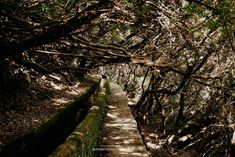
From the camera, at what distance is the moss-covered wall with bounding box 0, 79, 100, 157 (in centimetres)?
864

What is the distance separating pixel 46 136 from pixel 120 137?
84.2 inches

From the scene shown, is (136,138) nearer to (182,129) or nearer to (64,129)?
(64,129)

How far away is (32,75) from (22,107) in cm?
387

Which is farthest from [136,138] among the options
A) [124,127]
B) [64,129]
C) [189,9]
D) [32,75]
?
[32,75]

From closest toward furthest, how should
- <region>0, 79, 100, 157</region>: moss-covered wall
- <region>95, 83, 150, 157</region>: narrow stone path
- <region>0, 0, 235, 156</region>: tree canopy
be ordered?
<region>0, 0, 235, 156</region>: tree canopy → <region>0, 79, 100, 157</region>: moss-covered wall → <region>95, 83, 150, 157</region>: narrow stone path

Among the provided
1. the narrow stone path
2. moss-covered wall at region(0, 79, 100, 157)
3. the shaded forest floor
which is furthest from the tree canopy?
the narrow stone path

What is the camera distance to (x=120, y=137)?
454 inches

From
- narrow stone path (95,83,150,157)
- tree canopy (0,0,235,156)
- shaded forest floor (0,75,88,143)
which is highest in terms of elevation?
tree canopy (0,0,235,156)

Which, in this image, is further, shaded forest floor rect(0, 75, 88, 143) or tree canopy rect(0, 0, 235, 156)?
shaded forest floor rect(0, 75, 88, 143)

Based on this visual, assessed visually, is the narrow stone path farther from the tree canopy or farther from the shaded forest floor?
the shaded forest floor

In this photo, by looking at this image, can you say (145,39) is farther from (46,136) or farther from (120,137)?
(46,136)

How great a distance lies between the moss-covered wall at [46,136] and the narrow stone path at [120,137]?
4.49ft

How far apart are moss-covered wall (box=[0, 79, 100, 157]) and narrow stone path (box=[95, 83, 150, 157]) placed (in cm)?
137

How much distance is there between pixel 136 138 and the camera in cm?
1134
